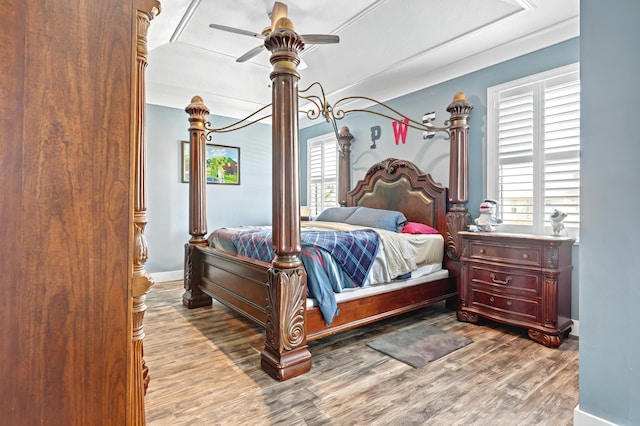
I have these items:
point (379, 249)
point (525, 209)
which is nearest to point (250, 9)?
point (379, 249)

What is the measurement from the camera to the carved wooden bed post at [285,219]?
2.21 meters

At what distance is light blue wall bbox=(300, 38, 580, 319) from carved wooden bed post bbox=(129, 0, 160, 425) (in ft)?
11.1

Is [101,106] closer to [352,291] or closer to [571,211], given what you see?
[352,291]

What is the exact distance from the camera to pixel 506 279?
115 inches

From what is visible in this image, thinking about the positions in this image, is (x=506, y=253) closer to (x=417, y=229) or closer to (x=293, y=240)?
→ (x=417, y=229)

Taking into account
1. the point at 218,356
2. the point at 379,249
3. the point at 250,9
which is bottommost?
the point at 218,356

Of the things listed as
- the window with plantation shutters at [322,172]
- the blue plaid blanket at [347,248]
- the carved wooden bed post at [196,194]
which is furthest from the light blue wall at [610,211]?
the window with plantation shutters at [322,172]

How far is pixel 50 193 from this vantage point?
28.8 inches

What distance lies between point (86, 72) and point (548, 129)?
11.9ft

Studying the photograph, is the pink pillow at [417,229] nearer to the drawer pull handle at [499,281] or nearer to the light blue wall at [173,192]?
the drawer pull handle at [499,281]

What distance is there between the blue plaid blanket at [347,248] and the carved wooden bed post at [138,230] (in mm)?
1676

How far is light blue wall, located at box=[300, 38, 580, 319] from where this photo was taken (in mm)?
3160

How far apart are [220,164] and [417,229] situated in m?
3.48

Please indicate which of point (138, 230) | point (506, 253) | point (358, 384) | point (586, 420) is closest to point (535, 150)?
point (506, 253)
